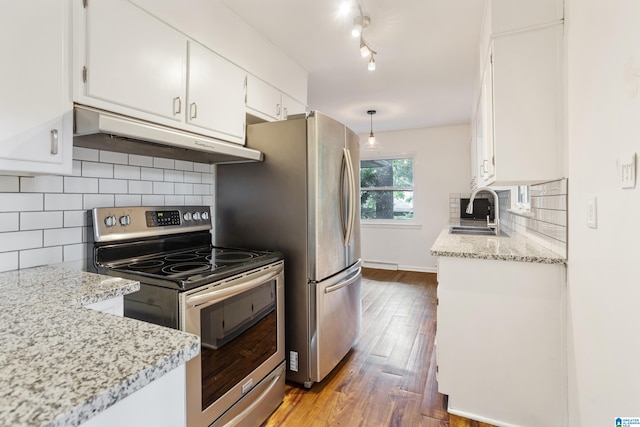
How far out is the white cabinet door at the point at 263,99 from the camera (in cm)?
220

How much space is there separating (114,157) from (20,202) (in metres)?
0.46

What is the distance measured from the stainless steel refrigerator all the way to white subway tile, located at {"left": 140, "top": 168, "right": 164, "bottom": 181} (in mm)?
421

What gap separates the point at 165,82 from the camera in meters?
1.60

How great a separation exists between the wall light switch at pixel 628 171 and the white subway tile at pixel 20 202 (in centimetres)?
218

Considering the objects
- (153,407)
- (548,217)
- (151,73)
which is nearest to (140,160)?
(151,73)

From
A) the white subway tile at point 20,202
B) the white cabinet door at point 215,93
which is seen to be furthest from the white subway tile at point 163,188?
the white subway tile at point 20,202

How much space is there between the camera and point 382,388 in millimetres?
1988

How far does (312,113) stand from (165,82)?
813mm

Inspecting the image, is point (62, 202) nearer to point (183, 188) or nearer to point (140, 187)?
point (140, 187)

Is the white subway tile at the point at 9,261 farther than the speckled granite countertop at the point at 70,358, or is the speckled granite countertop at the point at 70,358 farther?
the white subway tile at the point at 9,261

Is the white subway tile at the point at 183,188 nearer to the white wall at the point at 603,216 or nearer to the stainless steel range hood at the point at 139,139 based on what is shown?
the stainless steel range hood at the point at 139,139

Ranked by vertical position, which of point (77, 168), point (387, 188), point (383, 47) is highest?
point (383, 47)

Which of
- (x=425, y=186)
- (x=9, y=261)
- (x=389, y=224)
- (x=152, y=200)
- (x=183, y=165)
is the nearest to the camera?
(x=9, y=261)

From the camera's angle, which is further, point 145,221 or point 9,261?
point 145,221
